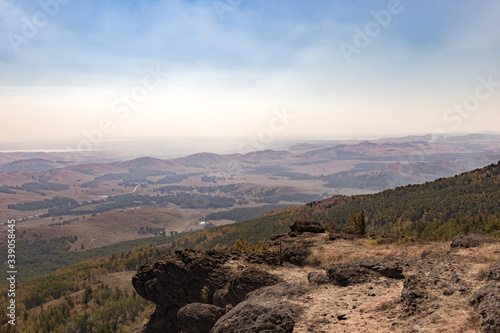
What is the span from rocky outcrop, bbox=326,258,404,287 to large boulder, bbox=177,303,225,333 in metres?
8.93

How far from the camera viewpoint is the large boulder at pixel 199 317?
18.8 m

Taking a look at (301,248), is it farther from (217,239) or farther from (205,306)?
(217,239)

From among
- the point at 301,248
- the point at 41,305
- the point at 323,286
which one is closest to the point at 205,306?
the point at 323,286

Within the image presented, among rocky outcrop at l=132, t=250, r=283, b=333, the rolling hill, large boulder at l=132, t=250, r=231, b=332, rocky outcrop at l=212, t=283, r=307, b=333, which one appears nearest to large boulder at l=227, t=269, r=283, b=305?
rocky outcrop at l=132, t=250, r=283, b=333

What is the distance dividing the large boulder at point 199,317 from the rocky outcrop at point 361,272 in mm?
8930

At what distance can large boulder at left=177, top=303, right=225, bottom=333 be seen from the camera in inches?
738

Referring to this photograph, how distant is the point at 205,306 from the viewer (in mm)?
19750

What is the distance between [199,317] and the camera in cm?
1892

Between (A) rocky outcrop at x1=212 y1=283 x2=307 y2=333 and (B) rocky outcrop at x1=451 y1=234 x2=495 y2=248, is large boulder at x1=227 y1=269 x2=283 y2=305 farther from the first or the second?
(B) rocky outcrop at x1=451 y1=234 x2=495 y2=248

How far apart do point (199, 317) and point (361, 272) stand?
1205 centimetres

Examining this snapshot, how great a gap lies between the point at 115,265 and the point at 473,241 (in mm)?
150750

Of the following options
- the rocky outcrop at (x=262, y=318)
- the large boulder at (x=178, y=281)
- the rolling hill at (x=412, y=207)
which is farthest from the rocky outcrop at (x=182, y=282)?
the rolling hill at (x=412, y=207)

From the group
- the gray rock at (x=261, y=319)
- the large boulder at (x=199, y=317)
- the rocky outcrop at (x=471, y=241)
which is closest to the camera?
the gray rock at (x=261, y=319)

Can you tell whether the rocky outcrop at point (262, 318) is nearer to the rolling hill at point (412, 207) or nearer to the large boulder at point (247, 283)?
the large boulder at point (247, 283)
